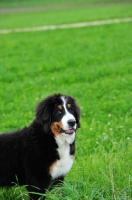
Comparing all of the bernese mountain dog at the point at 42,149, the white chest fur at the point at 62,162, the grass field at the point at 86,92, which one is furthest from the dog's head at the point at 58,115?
the grass field at the point at 86,92

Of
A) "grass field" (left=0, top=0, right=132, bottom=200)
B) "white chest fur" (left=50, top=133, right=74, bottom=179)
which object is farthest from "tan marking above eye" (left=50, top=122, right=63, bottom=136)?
"grass field" (left=0, top=0, right=132, bottom=200)

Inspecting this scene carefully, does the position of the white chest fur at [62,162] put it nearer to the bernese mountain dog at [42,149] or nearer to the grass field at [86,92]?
the bernese mountain dog at [42,149]

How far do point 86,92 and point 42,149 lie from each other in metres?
5.05

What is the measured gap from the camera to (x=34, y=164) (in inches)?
179

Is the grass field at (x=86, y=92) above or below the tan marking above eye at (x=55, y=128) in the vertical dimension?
below

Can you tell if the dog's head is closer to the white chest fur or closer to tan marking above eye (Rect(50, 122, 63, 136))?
tan marking above eye (Rect(50, 122, 63, 136))

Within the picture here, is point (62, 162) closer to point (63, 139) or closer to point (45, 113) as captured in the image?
point (63, 139)

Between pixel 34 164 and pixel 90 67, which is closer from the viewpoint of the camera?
pixel 34 164

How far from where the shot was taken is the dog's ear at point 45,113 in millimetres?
4473

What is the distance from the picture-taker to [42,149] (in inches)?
180

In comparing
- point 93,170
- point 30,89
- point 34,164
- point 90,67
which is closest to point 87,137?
point 93,170

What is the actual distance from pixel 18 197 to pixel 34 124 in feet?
3.01

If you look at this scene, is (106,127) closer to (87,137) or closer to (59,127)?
(87,137)

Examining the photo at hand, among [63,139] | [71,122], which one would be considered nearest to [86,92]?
[63,139]
